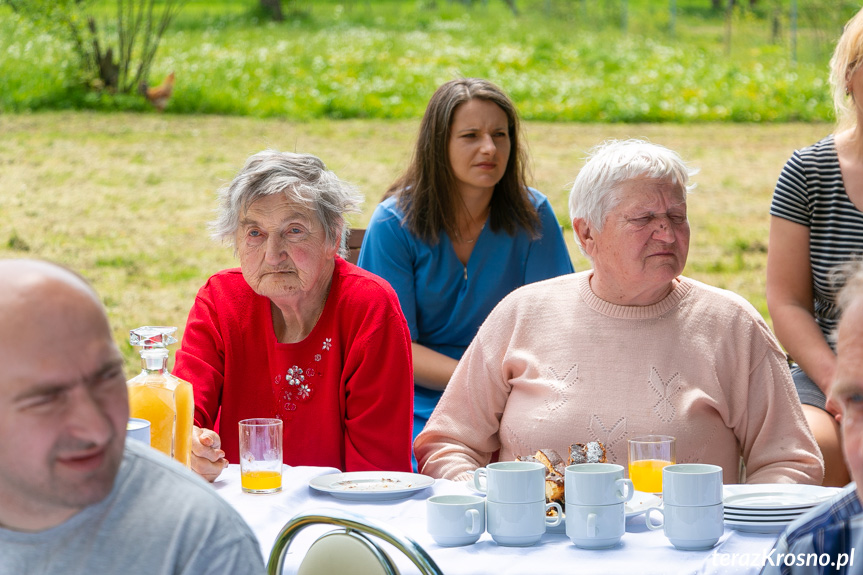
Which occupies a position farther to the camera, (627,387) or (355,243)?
(355,243)

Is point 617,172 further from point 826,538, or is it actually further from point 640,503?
point 826,538

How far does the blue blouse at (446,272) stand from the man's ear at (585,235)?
780mm

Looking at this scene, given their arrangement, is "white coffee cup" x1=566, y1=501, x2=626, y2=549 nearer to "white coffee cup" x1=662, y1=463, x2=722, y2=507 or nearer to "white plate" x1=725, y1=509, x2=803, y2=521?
"white coffee cup" x1=662, y1=463, x2=722, y2=507

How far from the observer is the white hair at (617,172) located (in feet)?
6.54

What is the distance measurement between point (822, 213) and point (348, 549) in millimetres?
1811

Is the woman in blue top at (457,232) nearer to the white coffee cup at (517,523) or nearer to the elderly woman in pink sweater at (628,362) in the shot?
the elderly woman in pink sweater at (628,362)

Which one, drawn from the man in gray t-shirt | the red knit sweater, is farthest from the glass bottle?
the man in gray t-shirt

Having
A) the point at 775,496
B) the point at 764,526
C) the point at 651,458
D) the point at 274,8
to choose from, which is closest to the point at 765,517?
the point at 764,526

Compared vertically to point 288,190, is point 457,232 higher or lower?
lower

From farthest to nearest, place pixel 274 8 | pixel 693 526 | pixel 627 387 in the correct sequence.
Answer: pixel 274 8
pixel 627 387
pixel 693 526

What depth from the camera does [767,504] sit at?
1.45m

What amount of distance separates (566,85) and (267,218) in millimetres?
6898

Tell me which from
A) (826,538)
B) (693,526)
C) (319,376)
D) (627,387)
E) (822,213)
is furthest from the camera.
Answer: (822,213)

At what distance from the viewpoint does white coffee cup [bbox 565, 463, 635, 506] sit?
4.43 feet
